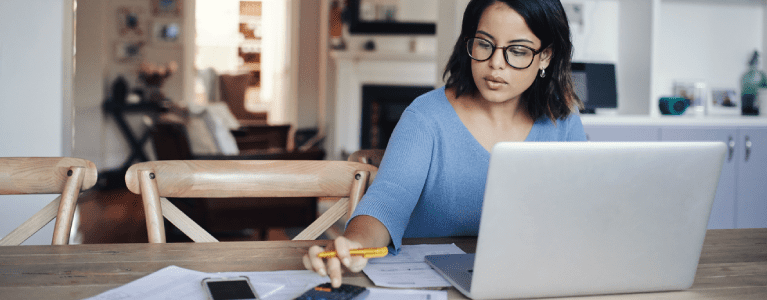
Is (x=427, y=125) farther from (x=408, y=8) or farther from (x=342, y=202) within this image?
(x=408, y=8)

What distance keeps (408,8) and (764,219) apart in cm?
367

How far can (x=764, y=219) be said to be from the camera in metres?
2.83

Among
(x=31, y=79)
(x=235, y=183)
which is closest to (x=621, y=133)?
(x=235, y=183)

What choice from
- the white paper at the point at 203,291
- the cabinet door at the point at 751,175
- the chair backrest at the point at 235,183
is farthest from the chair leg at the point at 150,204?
the cabinet door at the point at 751,175

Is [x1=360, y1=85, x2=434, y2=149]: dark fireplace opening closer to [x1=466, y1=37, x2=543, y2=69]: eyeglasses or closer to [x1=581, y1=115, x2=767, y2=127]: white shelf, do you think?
[x1=581, y1=115, x2=767, y2=127]: white shelf

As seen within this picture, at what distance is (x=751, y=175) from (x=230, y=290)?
2.79m

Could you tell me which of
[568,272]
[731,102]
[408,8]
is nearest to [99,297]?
[568,272]

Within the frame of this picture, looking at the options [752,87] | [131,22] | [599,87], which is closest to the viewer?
[599,87]

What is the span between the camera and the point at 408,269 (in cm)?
89

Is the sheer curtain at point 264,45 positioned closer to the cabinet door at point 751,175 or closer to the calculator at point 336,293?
the cabinet door at point 751,175

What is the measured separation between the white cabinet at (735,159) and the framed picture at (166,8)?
17.0 feet

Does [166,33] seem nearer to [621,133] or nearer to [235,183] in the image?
[621,133]

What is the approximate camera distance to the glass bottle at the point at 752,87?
3.04m

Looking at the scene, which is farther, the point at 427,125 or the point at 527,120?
the point at 527,120
